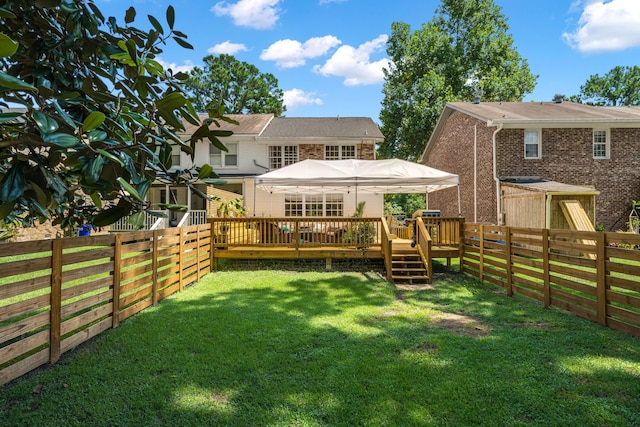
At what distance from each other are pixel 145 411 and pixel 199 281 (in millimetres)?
5716

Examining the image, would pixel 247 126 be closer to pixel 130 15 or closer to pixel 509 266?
pixel 509 266

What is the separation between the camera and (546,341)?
4.40 metres

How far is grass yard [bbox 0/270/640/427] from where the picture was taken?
9.31 ft

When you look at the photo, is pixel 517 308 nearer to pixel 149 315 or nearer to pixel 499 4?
pixel 149 315

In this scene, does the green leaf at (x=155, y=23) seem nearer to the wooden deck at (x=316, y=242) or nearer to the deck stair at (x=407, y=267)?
the deck stair at (x=407, y=267)

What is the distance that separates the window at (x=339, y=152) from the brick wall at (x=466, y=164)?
5730mm

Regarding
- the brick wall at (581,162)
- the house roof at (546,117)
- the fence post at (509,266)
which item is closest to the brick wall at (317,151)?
the house roof at (546,117)

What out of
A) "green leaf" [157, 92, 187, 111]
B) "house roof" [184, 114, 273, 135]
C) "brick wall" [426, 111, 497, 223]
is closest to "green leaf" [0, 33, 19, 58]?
"green leaf" [157, 92, 187, 111]

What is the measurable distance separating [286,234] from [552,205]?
31.6ft

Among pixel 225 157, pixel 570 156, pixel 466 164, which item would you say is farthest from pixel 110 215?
pixel 466 164

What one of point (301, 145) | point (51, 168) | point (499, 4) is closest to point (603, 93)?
point (499, 4)

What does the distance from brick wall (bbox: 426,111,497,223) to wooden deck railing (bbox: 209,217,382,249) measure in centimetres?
810

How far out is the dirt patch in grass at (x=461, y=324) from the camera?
4.83 m

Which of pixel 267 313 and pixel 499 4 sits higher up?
pixel 499 4
